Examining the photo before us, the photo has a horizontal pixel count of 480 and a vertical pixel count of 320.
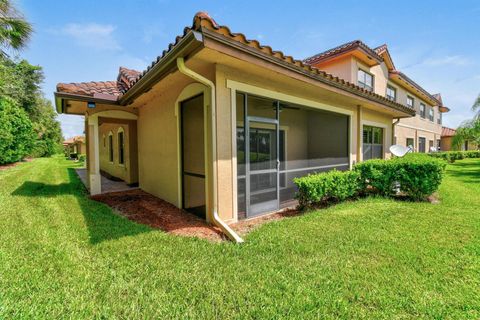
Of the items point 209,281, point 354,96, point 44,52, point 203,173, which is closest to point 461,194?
point 354,96

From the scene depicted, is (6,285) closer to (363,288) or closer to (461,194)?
(363,288)

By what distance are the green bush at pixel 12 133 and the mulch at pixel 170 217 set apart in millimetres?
16417

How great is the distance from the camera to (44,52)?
34.3ft

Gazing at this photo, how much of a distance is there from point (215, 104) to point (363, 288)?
379 centimetres

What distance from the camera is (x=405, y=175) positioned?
22.1 feet

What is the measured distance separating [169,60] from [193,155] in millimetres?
2441

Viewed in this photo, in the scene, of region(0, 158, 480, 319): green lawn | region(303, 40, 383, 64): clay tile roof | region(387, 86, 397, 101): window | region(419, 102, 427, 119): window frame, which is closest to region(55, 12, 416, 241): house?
region(0, 158, 480, 319): green lawn

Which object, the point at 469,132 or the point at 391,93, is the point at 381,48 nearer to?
the point at 391,93

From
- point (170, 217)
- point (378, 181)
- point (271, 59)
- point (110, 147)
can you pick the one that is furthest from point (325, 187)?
point (110, 147)

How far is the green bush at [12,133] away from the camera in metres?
17.1

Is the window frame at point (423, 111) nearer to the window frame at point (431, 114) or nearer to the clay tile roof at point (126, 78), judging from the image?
the window frame at point (431, 114)

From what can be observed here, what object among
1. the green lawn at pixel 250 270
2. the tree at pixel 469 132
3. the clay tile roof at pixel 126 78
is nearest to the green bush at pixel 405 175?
the green lawn at pixel 250 270

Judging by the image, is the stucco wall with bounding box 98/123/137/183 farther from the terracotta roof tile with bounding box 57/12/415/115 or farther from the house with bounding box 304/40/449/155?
the house with bounding box 304/40/449/155

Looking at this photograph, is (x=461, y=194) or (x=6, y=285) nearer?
(x=6, y=285)
